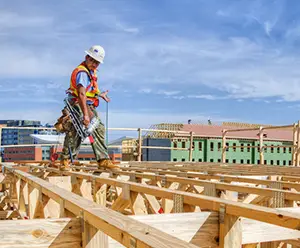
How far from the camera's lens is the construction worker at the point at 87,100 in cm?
620

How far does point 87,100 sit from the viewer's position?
652 centimetres

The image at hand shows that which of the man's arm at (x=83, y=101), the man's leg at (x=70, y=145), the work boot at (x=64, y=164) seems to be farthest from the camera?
the work boot at (x=64, y=164)

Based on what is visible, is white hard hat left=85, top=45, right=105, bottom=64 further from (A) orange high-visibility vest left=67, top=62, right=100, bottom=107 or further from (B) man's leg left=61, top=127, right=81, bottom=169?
(B) man's leg left=61, top=127, right=81, bottom=169

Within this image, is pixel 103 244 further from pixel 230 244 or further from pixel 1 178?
pixel 1 178

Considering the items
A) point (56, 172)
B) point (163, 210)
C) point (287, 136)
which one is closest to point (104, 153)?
point (56, 172)

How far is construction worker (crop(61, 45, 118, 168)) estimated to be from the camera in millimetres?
6203

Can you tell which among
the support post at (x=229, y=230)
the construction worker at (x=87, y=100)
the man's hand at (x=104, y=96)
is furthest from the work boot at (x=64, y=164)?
the support post at (x=229, y=230)

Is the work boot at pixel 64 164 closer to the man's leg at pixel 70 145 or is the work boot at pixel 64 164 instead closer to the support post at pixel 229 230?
the man's leg at pixel 70 145

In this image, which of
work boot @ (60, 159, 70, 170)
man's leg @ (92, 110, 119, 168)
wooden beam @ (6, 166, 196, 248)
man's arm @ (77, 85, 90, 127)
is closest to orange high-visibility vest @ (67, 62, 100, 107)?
man's arm @ (77, 85, 90, 127)

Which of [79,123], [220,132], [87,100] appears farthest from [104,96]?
[220,132]

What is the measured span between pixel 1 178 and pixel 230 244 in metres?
5.63

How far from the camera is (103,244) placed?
2293mm

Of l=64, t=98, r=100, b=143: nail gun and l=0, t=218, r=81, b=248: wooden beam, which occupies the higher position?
l=64, t=98, r=100, b=143: nail gun

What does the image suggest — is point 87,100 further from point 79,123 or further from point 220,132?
point 220,132
